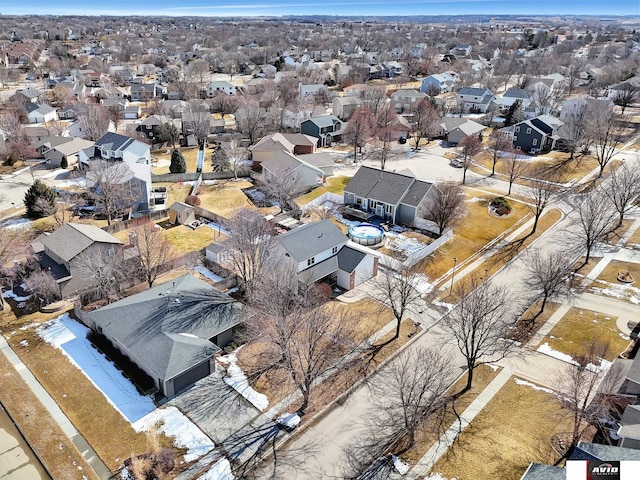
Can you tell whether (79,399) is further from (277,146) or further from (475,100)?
(475,100)

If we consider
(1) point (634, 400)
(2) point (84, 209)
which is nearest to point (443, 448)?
(1) point (634, 400)

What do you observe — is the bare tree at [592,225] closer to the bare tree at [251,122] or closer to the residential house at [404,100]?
the bare tree at [251,122]

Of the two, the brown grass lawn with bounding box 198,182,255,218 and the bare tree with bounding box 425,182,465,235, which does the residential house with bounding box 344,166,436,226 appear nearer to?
the bare tree with bounding box 425,182,465,235

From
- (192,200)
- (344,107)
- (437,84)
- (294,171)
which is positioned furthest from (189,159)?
(437,84)

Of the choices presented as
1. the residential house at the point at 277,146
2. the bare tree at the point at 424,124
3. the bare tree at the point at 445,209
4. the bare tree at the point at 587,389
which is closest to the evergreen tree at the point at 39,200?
the residential house at the point at 277,146

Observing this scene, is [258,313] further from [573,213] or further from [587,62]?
[587,62]

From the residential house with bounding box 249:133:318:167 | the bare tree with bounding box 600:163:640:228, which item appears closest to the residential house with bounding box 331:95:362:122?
the residential house with bounding box 249:133:318:167
